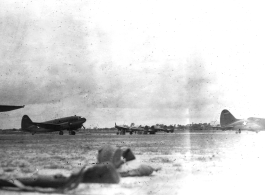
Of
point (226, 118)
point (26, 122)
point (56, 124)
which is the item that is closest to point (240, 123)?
point (226, 118)

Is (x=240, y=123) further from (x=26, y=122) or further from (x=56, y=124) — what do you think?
(x=26, y=122)

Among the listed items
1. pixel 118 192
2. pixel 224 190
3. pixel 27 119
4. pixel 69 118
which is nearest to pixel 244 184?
pixel 224 190

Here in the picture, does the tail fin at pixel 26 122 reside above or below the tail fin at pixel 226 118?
below

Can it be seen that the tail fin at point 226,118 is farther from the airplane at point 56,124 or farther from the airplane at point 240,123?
the airplane at point 56,124

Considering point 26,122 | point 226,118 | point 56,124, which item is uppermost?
point 226,118

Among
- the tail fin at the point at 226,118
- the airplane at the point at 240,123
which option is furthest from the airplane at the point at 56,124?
the tail fin at the point at 226,118
